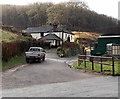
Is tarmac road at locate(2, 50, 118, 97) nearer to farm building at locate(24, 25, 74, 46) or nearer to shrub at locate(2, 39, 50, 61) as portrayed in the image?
shrub at locate(2, 39, 50, 61)

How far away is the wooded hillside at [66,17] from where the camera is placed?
93.1 metres

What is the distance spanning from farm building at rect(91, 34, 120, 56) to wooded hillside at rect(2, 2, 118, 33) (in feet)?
142

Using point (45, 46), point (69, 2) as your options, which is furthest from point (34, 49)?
point (69, 2)

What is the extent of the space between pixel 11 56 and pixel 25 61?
2.60 metres

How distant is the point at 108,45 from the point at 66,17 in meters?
60.7

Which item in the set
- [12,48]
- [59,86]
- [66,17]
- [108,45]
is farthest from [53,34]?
[59,86]

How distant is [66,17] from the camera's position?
94062 mm

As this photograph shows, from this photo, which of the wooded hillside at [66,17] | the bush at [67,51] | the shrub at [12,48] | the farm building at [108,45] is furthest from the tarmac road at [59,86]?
the wooded hillside at [66,17]

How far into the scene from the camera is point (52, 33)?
70.2 m

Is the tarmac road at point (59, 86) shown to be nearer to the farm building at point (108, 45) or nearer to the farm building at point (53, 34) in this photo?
the farm building at point (108, 45)

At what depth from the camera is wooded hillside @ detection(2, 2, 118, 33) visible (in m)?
93.1

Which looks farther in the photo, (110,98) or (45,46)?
(45,46)

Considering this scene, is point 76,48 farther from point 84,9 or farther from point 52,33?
point 84,9

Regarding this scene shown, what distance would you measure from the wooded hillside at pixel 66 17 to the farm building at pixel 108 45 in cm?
4336
